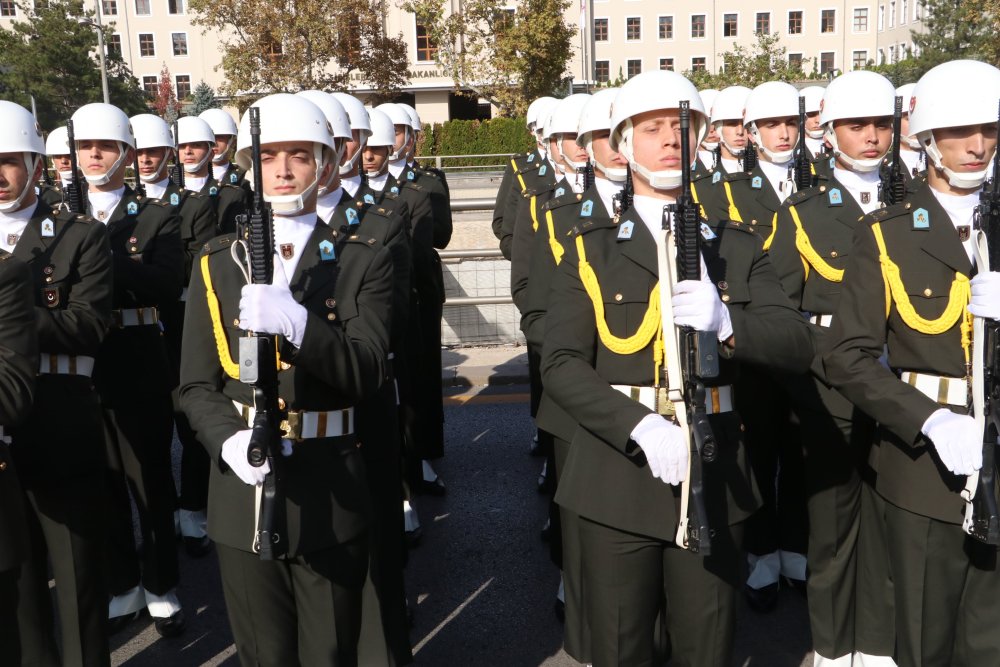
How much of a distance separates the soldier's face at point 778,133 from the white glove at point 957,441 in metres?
3.62

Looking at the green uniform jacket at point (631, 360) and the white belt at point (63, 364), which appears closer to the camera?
the green uniform jacket at point (631, 360)

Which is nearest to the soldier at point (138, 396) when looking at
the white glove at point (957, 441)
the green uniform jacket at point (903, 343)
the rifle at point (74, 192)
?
the rifle at point (74, 192)

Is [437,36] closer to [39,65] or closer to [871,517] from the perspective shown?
[39,65]

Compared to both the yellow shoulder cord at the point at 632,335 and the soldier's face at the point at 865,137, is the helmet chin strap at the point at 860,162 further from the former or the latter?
the yellow shoulder cord at the point at 632,335

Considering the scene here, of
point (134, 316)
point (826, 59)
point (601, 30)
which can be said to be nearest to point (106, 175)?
point (134, 316)

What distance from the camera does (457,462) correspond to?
7473 millimetres

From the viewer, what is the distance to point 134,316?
5.34 meters

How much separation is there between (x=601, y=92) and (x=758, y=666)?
110 inches

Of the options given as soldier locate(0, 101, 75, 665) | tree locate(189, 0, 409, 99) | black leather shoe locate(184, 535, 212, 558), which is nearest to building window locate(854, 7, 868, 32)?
tree locate(189, 0, 409, 99)

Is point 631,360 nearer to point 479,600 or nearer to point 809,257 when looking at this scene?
point 809,257

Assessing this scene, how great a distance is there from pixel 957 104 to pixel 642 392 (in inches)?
55.6

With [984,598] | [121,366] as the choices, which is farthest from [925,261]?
[121,366]

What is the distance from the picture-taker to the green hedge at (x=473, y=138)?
4256 cm

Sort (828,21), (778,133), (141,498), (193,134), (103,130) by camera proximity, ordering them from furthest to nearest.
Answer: (828,21) < (193,134) < (778,133) < (103,130) < (141,498)
